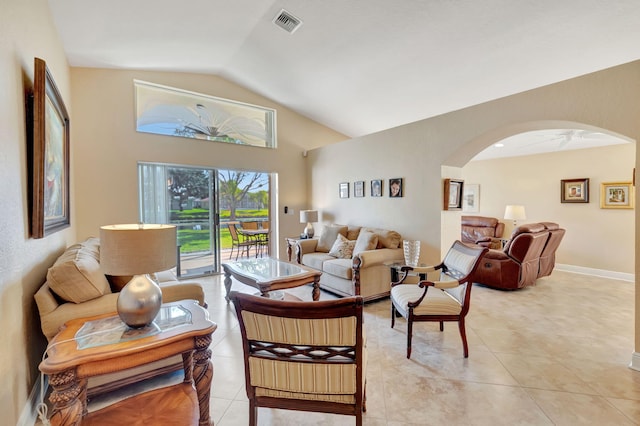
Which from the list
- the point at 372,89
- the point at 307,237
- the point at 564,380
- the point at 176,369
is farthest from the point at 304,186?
the point at 564,380

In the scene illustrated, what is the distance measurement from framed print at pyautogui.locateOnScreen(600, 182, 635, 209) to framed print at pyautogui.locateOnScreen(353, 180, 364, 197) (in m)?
4.24

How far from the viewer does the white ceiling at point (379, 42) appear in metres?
2.58

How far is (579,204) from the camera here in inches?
203

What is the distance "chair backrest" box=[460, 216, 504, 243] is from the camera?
613 cm

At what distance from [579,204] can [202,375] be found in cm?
665

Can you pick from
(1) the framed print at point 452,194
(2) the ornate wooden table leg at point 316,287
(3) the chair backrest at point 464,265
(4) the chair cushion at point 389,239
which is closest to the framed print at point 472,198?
(1) the framed print at point 452,194

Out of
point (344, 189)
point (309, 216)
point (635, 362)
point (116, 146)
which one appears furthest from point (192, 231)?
point (635, 362)

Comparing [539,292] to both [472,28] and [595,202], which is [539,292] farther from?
[472,28]

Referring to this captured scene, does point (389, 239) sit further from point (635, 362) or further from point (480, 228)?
point (480, 228)

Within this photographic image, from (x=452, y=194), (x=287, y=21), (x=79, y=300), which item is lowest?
(x=79, y=300)

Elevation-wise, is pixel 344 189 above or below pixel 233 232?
above

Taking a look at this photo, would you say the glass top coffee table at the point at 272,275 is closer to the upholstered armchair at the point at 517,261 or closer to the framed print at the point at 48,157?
the framed print at the point at 48,157

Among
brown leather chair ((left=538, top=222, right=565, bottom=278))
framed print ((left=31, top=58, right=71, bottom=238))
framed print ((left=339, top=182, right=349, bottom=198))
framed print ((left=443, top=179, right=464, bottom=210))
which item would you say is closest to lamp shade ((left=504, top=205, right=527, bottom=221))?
brown leather chair ((left=538, top=222, right=565, bottom=278))

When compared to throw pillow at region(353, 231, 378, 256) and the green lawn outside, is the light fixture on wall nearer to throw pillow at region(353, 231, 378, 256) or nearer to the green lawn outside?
throw pillow at region(353, 231, 378, 256)
